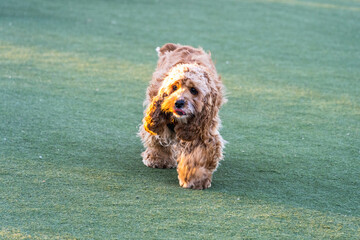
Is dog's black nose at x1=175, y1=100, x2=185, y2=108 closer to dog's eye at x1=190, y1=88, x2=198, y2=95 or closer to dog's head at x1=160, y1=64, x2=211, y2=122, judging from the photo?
dog's head at x1=160, y1=64, x2=211, y2=122

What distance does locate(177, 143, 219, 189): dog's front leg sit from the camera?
13.7 feet

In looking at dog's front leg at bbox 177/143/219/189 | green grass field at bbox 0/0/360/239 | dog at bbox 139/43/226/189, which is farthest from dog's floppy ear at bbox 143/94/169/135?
green grass field at bbox 0/0/360/239

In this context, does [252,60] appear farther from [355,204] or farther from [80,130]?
[355,204]

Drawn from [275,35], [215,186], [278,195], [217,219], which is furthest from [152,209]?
[275,35]

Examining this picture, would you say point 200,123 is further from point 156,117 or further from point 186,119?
point 156,117

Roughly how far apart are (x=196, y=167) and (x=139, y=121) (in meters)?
1.63

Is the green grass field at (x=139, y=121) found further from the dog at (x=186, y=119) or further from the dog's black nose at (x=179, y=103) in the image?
the dog's black nose at (x=179, y=103)

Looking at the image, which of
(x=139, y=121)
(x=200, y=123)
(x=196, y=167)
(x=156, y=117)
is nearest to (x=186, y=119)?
(x=200, y=123)

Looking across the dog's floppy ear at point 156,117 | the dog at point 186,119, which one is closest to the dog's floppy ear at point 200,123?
the dog at point 186,119

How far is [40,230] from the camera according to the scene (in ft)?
11.1

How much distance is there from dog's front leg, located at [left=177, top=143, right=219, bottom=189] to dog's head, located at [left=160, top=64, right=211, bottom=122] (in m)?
0.35

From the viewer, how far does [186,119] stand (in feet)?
13.1

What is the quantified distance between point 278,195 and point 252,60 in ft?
14.7

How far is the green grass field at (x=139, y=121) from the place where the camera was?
365 centimetres
